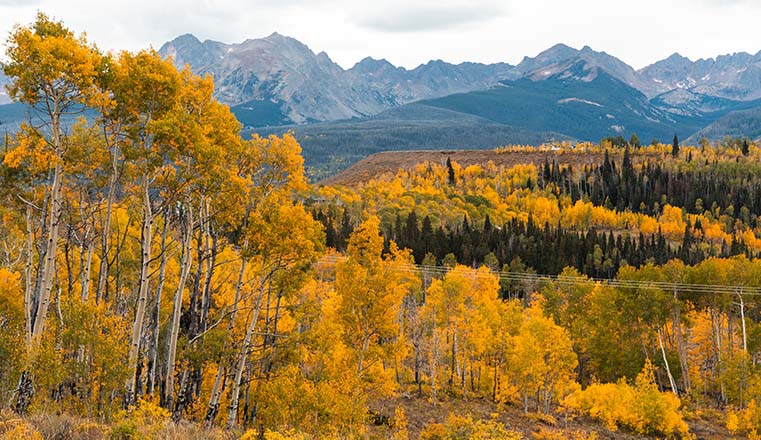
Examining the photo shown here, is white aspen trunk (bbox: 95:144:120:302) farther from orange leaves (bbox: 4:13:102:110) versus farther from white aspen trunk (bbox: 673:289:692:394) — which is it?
white aspen trunk (bbox: 673:289:692:394)

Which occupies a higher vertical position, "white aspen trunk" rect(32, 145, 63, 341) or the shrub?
"white aspen trunk" rect(32, 145, 63, 341)

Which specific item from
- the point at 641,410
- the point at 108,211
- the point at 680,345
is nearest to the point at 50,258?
the point at 108,211

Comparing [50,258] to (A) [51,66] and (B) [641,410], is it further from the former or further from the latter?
(B) [641,410]

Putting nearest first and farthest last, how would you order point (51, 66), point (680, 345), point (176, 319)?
1. point (51, 66)
2. point (176, 319)
3. point (680, 345)

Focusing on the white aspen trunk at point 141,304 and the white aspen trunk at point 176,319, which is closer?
the white aspen trunk at point 141,304

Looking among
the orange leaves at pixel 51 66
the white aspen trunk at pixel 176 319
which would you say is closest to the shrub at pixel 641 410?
the white aspen trunk at pixel 176 319

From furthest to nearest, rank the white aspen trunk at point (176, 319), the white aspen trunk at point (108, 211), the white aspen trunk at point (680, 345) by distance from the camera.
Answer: the white aspen trunk at point (680, 345) → the white aspen trunk at point (176, 319) → the white aspen trunk at point (108, 211)

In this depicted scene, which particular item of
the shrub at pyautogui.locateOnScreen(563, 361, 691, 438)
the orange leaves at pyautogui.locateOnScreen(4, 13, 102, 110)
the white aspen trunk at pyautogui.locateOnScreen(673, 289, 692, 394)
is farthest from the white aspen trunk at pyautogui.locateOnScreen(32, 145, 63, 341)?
the white aspen trunk at pyautogui.locateOnScreen(673, 289, 692, 394)

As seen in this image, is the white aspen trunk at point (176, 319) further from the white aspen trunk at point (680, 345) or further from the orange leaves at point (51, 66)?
the white aspen trunk at point (680, 345)

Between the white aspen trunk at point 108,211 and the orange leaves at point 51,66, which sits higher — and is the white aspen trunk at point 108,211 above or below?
below

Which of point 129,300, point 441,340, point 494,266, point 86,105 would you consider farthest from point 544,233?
point 86,105

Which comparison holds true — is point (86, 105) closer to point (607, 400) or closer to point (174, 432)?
point (174, 432)

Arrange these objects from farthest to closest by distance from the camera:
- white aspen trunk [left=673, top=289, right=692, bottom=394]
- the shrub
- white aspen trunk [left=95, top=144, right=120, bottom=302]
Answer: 1. white aspen trunk [left=673, top=289, right=692, bottom=394]
2. the shrub
3. white aspen trunk [left=95, top=144, right=120, bottom=302]

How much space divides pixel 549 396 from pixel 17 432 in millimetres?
55040
